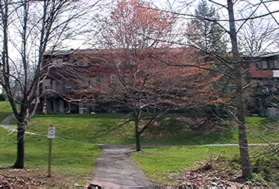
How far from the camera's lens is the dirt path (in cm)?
1800

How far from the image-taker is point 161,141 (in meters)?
44.0

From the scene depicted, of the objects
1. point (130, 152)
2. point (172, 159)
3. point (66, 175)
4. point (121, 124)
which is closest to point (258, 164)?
point (66, 175)

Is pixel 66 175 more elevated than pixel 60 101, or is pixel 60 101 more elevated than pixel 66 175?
pixel 60 101

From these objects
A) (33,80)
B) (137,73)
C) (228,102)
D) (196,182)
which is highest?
(137,73)

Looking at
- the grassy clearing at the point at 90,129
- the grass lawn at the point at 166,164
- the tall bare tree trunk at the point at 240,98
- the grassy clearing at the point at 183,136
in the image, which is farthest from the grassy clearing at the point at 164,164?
the grassy clearing at the point at 183,136

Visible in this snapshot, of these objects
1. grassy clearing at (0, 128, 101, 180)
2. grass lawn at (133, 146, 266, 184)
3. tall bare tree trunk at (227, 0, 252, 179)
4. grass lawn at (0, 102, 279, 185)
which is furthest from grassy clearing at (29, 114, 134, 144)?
tall bare tree trunk at (227, 0, 252, 179)

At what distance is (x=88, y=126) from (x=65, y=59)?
85.3 feet

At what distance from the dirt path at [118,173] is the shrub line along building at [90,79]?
13.8ft

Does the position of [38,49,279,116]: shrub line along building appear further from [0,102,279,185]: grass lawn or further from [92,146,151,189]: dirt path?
[92,146,151,189]: dirt path

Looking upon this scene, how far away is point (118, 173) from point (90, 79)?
1698 cm

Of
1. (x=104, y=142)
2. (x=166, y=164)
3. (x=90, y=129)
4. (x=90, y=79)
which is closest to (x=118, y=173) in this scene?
(x=166, y=164)

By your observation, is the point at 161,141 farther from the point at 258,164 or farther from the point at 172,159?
the point at 258,164

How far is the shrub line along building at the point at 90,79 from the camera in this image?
915 centimetres

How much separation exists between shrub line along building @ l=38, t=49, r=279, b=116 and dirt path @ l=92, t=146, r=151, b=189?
166 inches
